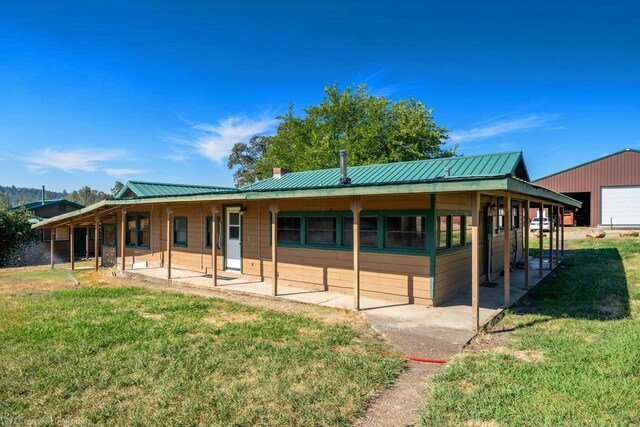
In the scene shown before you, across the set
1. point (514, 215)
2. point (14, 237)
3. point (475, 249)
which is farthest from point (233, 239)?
point (14, 237)

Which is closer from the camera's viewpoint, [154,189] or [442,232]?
[442,232]

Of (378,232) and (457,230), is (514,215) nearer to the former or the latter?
(457,230)

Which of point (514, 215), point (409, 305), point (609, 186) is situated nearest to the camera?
point (409, 305)

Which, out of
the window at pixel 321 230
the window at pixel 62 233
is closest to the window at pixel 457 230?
the window at pixel 321 230

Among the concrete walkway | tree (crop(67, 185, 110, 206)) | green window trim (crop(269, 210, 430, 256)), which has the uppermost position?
tree (crop(67, 185, 110, 206))

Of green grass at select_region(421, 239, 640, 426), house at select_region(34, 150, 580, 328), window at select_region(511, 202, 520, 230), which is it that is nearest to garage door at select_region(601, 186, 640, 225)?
house at select_region(34, 150, 580, 328)

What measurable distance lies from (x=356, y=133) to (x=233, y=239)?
68.0 feet

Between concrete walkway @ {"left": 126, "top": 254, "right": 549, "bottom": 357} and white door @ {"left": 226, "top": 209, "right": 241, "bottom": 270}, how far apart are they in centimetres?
46

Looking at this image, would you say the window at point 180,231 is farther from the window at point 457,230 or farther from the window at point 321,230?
the window at point 457,230

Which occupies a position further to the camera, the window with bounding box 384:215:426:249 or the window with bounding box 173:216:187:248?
the window with bounding box 173:216:187:248

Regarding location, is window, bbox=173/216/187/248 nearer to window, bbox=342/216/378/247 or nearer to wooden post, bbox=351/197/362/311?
window, bbox=342/216/378/247

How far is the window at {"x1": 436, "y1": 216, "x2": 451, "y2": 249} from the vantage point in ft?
24.6

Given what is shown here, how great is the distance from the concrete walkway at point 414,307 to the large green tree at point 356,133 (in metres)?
18.3

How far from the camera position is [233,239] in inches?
440
